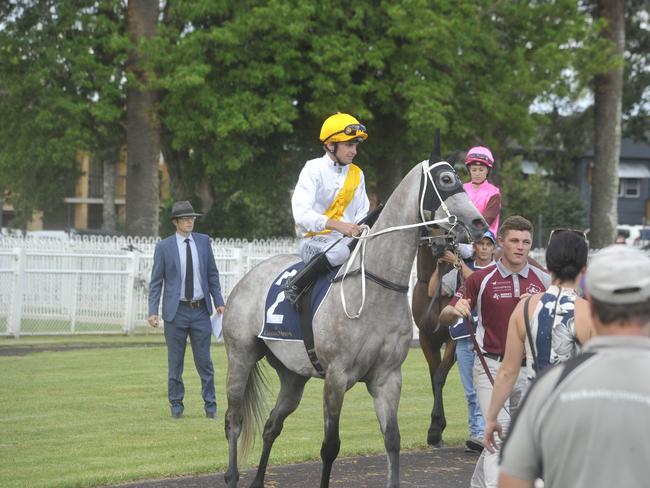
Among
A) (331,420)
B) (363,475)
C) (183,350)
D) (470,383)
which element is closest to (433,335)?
(470,383)

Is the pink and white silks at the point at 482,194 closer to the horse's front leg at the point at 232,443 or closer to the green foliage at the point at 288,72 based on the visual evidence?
the horse's front leg at the point at 232,443

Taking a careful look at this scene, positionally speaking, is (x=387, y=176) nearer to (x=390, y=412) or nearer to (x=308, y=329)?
(x=308, y=329)

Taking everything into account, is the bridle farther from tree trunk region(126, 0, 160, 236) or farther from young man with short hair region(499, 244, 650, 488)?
tree trunk region(126, 0, 160, 236)

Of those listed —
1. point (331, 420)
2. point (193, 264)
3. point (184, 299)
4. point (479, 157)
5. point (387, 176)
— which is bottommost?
point (331, 420)

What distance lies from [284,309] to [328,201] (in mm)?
837

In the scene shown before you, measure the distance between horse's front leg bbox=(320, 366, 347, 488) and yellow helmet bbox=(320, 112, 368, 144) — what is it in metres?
1.70

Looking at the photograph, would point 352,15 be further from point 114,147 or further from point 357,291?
point 357,291

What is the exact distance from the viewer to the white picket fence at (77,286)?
22.1m

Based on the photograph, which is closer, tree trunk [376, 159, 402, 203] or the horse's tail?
the horse's tail

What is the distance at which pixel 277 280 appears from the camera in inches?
344

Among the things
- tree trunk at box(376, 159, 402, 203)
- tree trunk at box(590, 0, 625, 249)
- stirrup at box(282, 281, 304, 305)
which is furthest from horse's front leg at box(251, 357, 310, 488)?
tree trunk at box(590, 0, 625, 249)

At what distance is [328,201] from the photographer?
8547 millimetres

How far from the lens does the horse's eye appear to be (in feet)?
25.5

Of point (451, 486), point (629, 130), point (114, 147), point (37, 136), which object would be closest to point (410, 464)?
point (451, 486)
